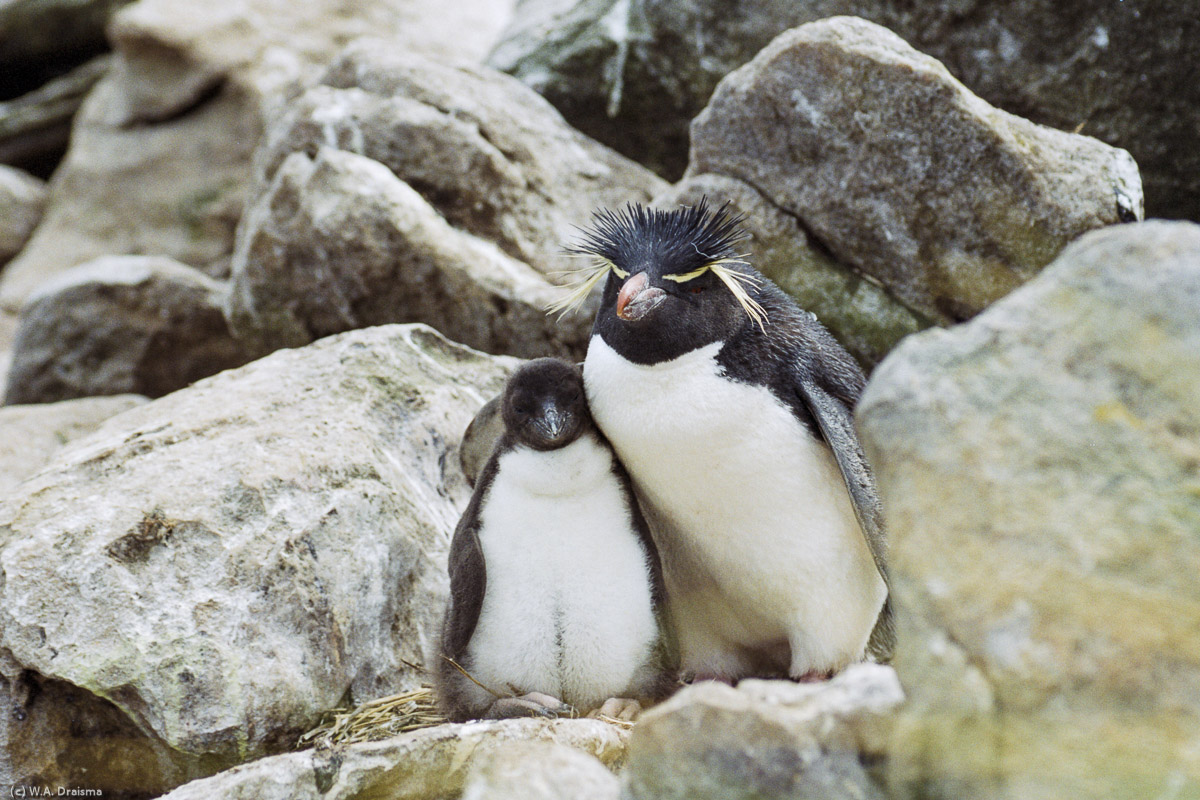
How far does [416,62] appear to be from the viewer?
229 inches

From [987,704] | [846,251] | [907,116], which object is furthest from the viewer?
[846,251]

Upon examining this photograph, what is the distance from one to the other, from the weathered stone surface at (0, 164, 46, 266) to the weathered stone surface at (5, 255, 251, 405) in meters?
4.71

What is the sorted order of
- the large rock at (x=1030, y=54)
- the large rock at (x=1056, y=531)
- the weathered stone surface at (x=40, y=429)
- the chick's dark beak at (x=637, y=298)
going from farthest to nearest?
the large rock at (x=1030, y=54)
the weathered stone surface at (x=40, y=429)
the chick's dark beak at (x=637, y=298)
the large rock at (x=1056, y=531)

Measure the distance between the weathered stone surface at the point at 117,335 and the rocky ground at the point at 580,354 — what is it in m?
0.03

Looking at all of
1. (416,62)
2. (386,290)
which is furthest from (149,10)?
(386,290)

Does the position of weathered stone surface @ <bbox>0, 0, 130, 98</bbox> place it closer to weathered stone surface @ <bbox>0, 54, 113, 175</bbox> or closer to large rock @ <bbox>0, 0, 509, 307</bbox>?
weathered stone surface @ <bbox>0, 54, 113, 175</bbox>

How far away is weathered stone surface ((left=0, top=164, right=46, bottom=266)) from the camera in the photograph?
11008mm

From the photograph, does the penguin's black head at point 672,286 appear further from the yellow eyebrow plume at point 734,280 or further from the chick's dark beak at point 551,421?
the chick's dark beak at point 551,421

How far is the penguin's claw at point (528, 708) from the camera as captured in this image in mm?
3317

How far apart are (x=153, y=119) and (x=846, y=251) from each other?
876cm

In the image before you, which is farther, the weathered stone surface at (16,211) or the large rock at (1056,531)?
the weathered stone surface at (16,211)

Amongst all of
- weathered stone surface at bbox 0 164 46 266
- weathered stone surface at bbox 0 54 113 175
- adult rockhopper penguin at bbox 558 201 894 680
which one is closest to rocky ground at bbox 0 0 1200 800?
adult rockhopper penguin at bbox 558 201 894 680

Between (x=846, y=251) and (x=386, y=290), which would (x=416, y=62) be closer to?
(x=386, y=290)

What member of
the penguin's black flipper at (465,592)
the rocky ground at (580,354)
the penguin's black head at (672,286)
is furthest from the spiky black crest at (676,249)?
the penguin's black flipper at (465,592)
